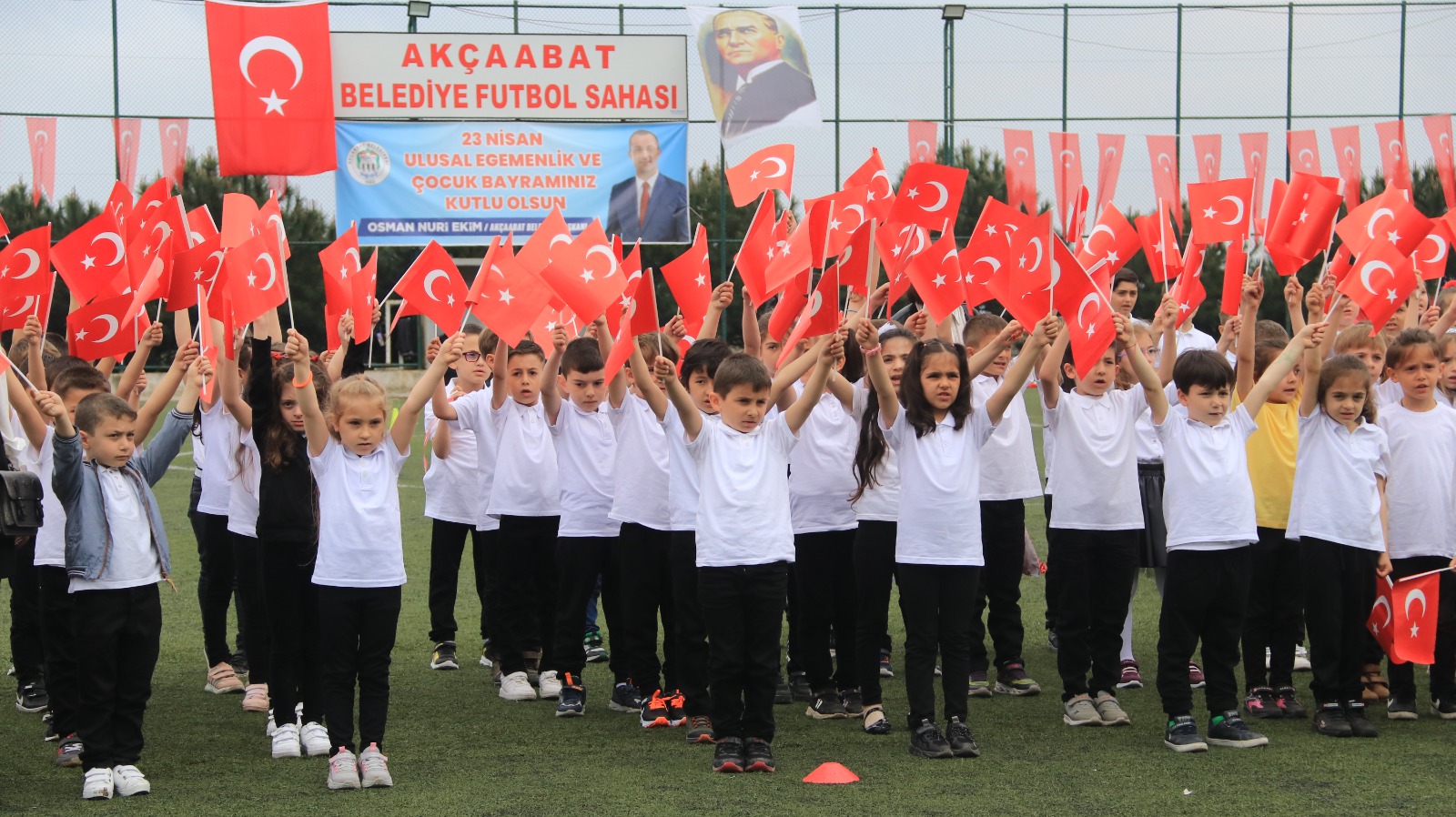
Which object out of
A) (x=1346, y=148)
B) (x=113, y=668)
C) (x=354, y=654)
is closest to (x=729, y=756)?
(x=354, y=654)

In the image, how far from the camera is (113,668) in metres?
5.22

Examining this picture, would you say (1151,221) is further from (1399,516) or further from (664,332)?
(664,332)

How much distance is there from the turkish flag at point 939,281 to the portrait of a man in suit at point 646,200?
42.8ft

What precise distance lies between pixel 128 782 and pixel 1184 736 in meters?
3.82

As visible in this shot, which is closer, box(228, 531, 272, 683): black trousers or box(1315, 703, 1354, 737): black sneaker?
box(1315, 703, 1354, 737): black sneaker

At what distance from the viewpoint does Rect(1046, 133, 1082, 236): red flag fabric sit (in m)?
19.5

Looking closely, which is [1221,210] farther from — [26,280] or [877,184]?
[26,280]

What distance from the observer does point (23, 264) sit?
6.68 meters

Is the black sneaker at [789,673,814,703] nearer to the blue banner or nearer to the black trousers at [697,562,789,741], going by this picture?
the black trousers at [697,562,789,741]

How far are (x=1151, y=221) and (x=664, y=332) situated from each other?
3.63 m

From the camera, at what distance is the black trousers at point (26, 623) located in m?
6.30

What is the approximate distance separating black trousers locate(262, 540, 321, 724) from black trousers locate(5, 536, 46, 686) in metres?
1.27

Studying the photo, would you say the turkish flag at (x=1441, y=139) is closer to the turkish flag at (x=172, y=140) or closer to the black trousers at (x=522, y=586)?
the black trousers at (x=522, y=586)

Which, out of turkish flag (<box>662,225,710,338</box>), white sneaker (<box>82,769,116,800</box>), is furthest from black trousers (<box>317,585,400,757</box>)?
turkish flag (<box>662,225,710,338</box>)
